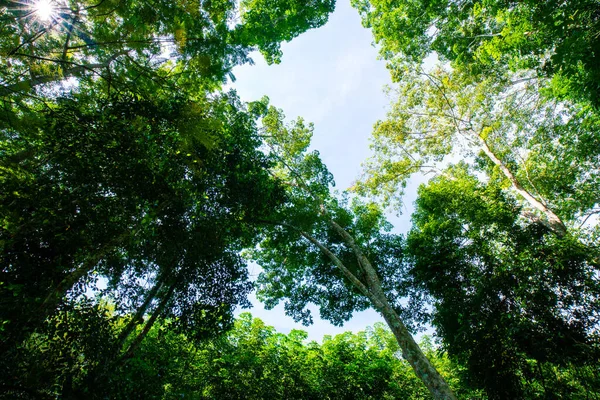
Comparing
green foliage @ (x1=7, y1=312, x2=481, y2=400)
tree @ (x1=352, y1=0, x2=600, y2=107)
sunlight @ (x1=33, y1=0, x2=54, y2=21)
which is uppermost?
tree @ (x1=352, y1=0, x2=600, y2=107)

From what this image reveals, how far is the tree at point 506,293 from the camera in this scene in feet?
24.0

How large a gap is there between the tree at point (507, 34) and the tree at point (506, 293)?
4520mm

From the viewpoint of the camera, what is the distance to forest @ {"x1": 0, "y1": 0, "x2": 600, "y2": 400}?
4430 mm

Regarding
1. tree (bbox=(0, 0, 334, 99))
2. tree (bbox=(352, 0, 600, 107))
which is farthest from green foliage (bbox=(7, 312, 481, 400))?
tree (bbox=(352, 0, 600, 107))

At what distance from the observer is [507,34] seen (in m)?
6.34

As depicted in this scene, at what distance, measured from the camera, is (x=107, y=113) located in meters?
4.98

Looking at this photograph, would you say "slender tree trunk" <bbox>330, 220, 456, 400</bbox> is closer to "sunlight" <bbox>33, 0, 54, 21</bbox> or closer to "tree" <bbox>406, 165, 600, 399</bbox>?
"tree" <bbox>406, 165, 600, 399</bbox>

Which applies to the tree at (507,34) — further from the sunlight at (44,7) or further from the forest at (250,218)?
the sunlight at (44,7)

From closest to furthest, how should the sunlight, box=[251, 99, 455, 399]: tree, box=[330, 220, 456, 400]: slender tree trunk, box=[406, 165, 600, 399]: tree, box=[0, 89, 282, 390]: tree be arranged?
box=[0, 89, 282, 390]: tree, the sunlight, box=[330, 220, 456, 400]: slender tree trunk, box=[406, 165, 600, 399]: tree, box=[251, 99, 455, 399]: tree

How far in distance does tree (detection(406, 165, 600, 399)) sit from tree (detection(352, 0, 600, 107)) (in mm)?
4520

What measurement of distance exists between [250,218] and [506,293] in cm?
832

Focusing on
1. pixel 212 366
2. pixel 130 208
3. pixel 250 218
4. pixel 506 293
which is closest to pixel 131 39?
pixel 130 208

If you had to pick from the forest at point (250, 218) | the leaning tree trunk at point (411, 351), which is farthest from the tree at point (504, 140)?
the leaning tree trunk at point (411, 351)

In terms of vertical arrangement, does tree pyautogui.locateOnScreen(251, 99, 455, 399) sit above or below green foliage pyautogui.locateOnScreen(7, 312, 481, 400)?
above
